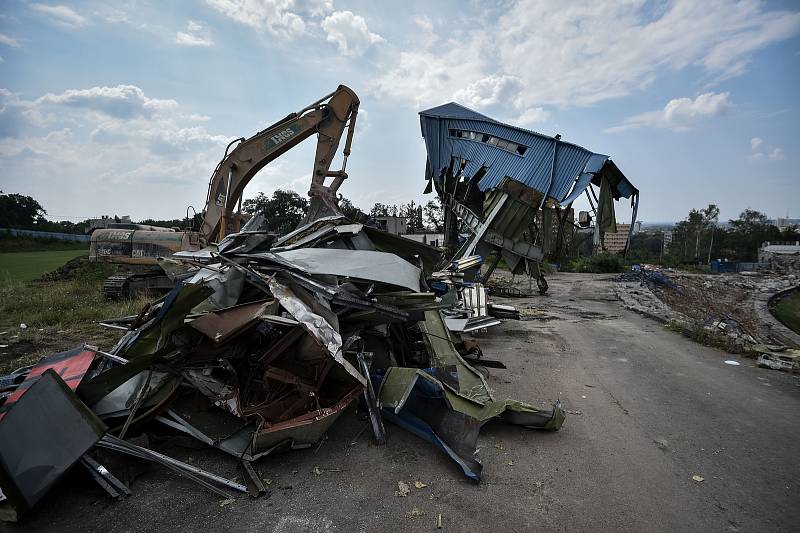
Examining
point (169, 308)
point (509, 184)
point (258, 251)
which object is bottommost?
point (169, 308)

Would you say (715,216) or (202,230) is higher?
(715,216)

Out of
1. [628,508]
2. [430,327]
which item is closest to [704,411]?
[628,508]

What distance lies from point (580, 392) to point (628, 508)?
235 cm

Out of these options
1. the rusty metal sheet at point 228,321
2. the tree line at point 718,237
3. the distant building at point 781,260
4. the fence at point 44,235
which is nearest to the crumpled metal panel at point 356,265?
the rusty metal sheet at point 228,321

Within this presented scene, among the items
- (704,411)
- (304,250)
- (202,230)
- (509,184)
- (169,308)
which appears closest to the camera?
(169,308)

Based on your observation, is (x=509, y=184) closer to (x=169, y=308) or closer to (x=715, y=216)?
(x=169, y=308)

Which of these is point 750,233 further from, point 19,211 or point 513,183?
point 19,211

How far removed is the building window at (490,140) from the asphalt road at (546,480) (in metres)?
8.98

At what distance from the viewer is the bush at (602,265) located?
2959 cm

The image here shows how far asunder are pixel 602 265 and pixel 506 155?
20.9 meters

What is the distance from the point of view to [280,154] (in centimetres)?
910

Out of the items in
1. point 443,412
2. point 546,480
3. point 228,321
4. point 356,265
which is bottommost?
point 546,480

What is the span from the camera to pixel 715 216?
4959 cm

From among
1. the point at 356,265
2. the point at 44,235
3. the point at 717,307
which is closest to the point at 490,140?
the point at 356,265
